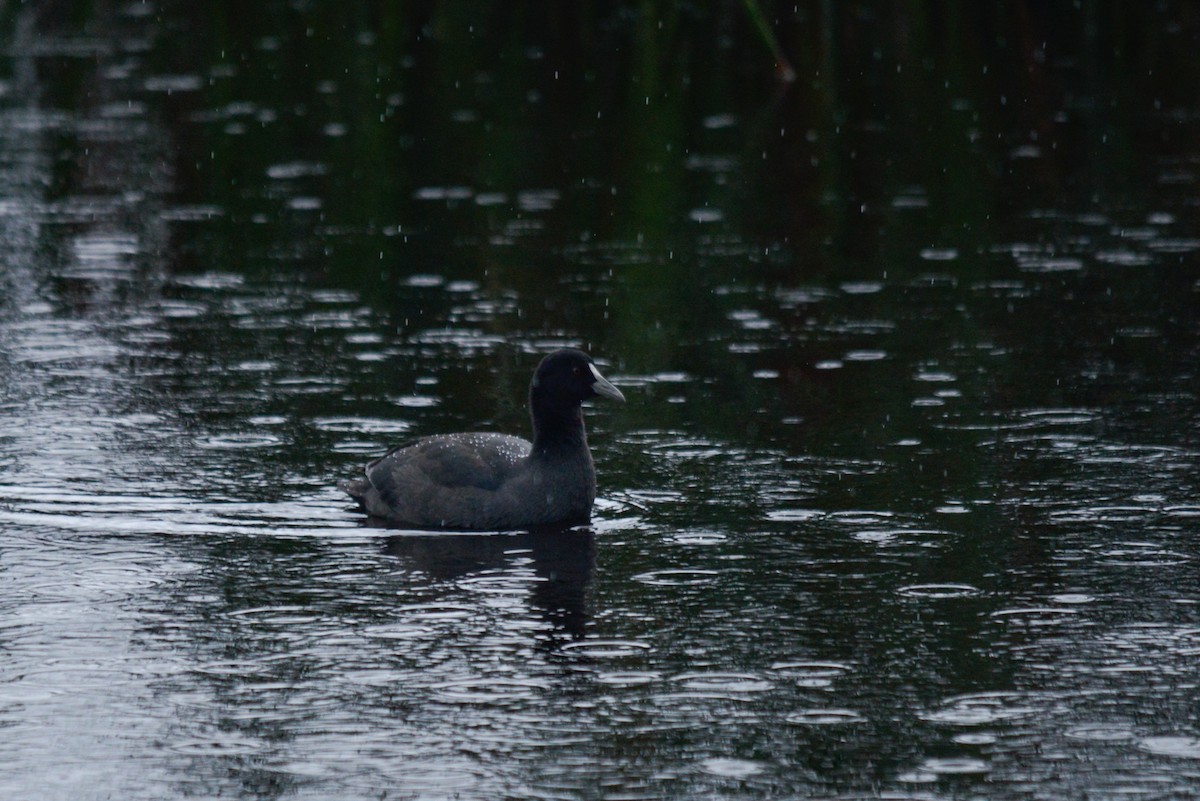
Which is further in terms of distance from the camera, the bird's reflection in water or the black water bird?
the black water bird

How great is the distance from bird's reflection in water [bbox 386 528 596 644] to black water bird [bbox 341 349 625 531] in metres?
0.13

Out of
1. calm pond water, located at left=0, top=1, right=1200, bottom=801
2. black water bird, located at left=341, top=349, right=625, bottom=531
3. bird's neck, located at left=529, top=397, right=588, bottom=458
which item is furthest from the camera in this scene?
bird's neck, located at left=529, top=397, right=588, bottom=458

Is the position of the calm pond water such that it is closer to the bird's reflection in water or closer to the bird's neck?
the bird's reflection in water

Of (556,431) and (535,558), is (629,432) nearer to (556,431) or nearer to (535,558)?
(556,431)

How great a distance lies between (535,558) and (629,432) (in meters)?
2.89

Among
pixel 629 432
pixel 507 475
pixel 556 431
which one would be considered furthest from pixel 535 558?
pixel 629 432

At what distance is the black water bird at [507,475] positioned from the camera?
40.6ft

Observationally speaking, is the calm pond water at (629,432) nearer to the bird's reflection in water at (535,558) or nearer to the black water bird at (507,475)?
the bird's reflection in water at (535,558)

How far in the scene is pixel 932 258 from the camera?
19828mm

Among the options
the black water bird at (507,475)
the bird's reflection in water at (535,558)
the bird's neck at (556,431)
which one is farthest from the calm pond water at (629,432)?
the bird's neck at (556,431)

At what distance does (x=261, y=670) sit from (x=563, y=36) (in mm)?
27386

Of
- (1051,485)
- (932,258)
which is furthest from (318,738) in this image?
(932,258)

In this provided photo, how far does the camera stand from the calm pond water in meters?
8.99

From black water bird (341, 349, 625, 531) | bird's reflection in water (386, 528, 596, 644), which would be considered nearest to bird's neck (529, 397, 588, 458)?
black water bird (341, 349, 625, 531)
